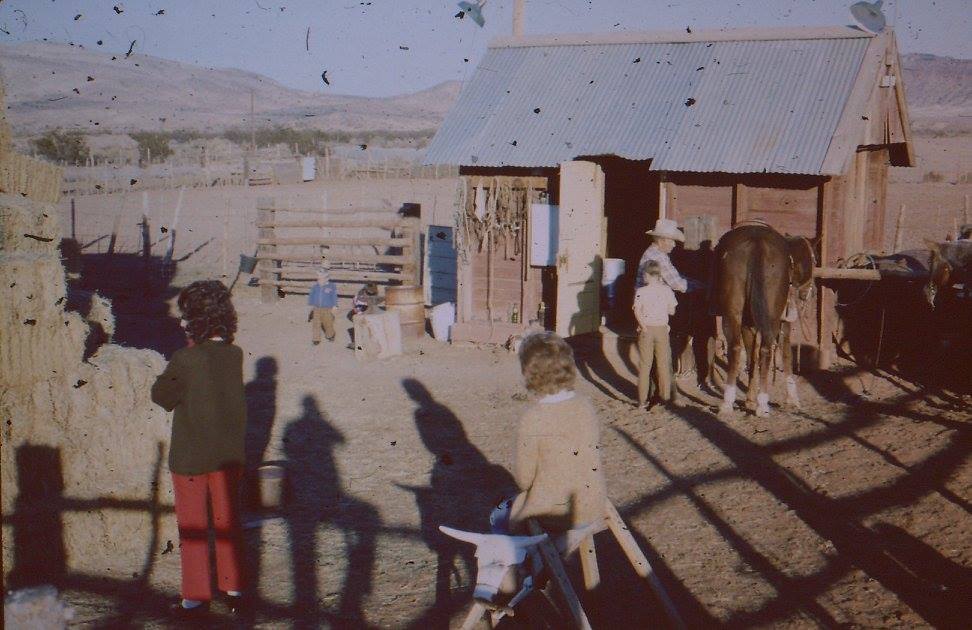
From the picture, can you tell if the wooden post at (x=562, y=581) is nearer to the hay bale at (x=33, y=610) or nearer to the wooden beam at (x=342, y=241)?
the hay bale at (x=33, y=610)

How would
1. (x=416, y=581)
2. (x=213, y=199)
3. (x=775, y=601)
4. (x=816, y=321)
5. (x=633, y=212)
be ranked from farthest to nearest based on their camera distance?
(x=213, y=199)
(x=633, y=212)
(x=816, y=321)
(x=416, y=581)
(x=775, y=601)

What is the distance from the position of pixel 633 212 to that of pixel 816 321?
530 cm

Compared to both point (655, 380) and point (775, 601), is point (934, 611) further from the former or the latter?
point (655, 380)

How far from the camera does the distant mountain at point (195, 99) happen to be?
312 ft

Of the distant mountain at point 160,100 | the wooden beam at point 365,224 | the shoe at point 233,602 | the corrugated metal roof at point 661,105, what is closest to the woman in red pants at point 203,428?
the shoe at point 233,602

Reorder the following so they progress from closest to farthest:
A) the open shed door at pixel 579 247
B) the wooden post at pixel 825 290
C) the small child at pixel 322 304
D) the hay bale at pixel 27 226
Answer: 1. the hay bale at pixel 27 226
2. the wooden post at pixel 825 290
3. the open shed door at pixel 579 247
4. the small child at pixel 322 304

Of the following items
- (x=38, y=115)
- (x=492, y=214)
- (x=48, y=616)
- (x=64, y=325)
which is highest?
(x=38, y=115)

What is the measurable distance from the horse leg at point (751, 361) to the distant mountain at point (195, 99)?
273 feet

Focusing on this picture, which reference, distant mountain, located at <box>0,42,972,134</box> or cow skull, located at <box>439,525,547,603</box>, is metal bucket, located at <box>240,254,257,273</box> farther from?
distant mountain, located at <box>0,42,972,134</box>

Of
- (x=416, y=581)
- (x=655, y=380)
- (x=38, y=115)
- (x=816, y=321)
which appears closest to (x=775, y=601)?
(x=416, y=581)

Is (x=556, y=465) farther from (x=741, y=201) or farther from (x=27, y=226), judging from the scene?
(x=741, y=201)

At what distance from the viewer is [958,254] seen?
9.91 metres

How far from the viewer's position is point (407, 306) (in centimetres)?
1395

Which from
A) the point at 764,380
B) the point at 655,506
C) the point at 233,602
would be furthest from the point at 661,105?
the point at 233,602
